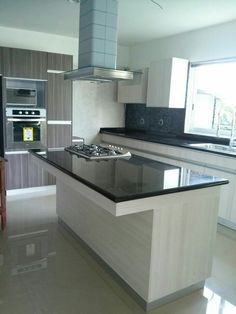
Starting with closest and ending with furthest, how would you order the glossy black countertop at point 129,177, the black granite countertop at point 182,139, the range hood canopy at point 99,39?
1. the glossy black countertop at point 129,177
2. the range hood canopy at point 99,39
3. the black granite countertop at point 182,139

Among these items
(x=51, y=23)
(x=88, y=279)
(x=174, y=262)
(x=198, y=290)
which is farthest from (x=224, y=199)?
(x=51, y=23)

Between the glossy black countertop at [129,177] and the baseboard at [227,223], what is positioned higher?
the glossy black countertop at [129,177]

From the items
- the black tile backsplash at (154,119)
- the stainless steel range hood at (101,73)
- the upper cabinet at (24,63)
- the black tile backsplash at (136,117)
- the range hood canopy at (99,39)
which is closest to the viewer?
the stainless steel range hood at (101,73)

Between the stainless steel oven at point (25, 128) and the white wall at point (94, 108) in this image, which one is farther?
the white wall at point (94, 108)

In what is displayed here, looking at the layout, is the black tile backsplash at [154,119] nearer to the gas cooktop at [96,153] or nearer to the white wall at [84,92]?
the white wall at [84,92]

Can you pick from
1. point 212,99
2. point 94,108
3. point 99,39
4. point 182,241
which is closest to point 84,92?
point 94,108

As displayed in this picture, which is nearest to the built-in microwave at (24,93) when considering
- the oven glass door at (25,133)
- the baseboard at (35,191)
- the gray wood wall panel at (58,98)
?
the gray wood wall panel at (58,98)

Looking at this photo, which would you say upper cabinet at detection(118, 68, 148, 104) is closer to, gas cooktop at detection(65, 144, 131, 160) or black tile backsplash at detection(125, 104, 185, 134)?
black tile backsplash at detection(125, 104, 185, 134)

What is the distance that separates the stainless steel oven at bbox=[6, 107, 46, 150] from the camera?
402cm

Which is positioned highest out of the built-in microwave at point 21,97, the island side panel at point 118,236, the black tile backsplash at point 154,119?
the built-in microwave at point 21,97

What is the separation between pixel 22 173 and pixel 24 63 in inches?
63.1

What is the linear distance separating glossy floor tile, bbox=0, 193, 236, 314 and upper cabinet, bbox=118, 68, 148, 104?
103 inches

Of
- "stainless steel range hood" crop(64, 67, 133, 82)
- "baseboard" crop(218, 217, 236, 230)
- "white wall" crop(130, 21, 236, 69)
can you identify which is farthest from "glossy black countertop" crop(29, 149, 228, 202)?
"white wall" crop(130, 21, 236, 69)

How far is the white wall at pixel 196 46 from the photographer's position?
3.73 m
